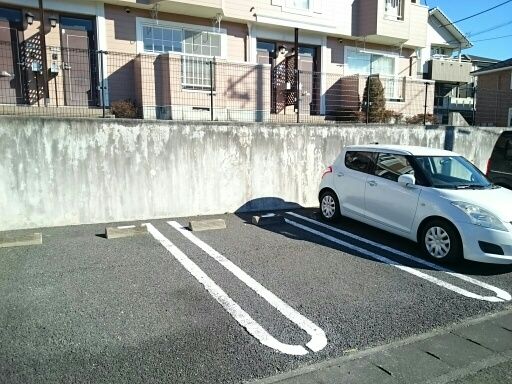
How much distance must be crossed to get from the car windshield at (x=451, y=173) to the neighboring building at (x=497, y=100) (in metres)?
12.3

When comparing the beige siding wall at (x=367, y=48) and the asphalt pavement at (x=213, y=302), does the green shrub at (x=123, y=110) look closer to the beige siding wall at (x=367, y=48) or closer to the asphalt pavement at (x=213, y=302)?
the asphalt pavement at (x=213, y=302)

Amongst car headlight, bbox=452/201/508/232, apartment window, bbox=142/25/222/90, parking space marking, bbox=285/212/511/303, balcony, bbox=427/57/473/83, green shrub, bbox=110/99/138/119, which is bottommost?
parking space marking, bbox=285/212/511/303

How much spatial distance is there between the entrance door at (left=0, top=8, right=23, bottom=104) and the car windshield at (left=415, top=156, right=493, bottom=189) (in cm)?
980

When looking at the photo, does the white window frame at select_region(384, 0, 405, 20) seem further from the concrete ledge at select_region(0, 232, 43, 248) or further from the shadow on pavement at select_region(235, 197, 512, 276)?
the concrete ledge at select_region(0, 232, 43, 248)

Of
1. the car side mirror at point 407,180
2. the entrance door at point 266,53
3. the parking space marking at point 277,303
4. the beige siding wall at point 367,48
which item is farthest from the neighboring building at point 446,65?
the parking space marking at point 277,303

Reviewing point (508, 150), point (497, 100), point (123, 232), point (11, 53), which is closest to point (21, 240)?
point (123, 232)

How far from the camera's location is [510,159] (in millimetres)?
7656

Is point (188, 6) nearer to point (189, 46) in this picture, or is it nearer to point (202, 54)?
point (189, 46)

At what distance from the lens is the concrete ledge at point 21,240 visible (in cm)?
580

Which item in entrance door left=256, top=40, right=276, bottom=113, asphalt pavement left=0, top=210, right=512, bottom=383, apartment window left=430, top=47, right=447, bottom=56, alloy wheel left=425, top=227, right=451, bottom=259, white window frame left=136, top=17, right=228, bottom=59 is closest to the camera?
asphalt pavement left=0, top=210, right=512, bottom=383

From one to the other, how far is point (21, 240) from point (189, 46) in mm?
8750

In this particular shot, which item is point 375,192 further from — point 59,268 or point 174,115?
point 174,115

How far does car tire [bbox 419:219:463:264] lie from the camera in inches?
201

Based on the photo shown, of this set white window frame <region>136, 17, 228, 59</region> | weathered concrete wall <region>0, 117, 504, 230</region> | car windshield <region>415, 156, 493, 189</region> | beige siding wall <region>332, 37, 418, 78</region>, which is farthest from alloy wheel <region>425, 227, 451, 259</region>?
beige siding wall <region>332, 37, 418, 78</region>
